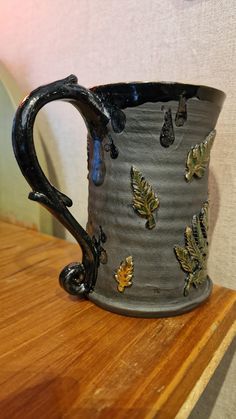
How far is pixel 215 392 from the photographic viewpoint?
1.73 ft

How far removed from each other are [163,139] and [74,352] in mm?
205

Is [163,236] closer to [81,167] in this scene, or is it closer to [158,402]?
[158,402]

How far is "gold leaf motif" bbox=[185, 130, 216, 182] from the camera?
12.8 inches

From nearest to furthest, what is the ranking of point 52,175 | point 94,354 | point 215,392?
point 94,354
point 215,392
point 52,175

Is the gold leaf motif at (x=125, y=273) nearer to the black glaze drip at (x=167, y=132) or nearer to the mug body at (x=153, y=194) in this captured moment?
the mug body at (x=153, y=194)

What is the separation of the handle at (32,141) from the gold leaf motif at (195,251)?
0.09m

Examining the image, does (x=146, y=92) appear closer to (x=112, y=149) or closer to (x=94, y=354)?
A: (x=112, y=149)

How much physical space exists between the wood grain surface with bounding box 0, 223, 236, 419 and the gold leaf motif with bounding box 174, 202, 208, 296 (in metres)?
0.04

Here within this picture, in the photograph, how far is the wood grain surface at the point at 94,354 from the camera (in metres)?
0.23

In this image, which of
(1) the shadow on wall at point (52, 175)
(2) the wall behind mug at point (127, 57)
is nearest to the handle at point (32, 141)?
(2) the wall behind mug at point (127, 57)

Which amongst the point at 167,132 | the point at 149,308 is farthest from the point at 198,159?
the point at 149,308

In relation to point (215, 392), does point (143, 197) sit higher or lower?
higher

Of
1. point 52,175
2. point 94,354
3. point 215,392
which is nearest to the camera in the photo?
point 94,354

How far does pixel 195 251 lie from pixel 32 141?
0.63ft
